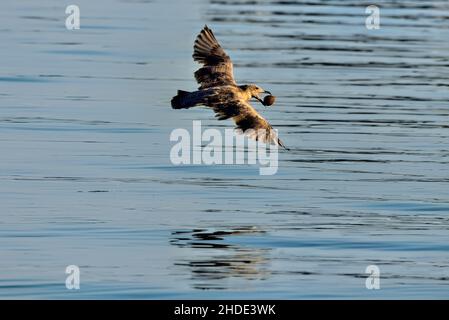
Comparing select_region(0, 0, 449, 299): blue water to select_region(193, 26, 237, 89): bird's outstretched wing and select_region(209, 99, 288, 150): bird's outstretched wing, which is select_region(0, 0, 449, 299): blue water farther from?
select_region(193, 26, 237, 89): bird's outstretched wing

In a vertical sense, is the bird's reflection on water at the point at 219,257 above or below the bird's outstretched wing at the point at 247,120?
below

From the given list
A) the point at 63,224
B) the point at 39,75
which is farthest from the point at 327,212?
the point at 39,75

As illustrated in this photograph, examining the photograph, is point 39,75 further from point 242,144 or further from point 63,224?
point 63,224

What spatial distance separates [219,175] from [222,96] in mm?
1889

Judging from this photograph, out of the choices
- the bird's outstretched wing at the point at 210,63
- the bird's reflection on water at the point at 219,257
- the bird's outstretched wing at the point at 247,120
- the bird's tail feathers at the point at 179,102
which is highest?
the bird's outstretched wing at the point at 210,63

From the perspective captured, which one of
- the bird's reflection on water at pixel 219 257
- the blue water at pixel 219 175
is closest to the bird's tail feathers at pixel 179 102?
the blue water at pixel 219 175

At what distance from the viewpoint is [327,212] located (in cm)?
1485

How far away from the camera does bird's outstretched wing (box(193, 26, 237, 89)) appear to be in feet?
52.1

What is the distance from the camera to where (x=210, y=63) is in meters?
16.2

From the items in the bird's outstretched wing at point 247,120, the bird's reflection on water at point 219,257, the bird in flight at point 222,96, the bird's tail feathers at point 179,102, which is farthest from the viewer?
the bird's tail feathers at point 179,102

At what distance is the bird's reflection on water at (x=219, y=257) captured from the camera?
12500 mm

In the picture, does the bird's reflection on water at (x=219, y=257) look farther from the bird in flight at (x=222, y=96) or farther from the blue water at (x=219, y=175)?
the bird in flight at (x=222, y=96)

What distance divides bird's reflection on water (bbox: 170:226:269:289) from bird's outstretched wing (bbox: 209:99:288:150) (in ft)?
2.96

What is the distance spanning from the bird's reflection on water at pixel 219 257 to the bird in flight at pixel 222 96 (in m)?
1.00
